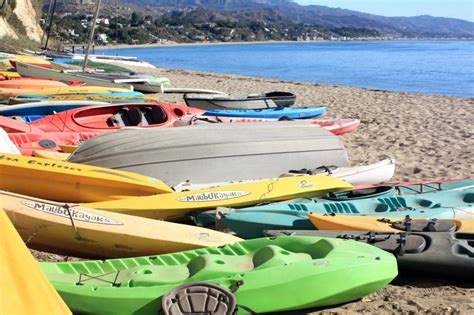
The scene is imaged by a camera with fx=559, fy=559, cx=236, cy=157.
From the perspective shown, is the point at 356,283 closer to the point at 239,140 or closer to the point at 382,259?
the point at 382,259

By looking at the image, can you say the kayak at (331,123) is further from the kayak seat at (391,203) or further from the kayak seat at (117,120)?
the kayak seat at (391,203)

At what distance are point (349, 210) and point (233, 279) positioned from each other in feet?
6.43

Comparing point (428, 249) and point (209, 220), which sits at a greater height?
point (428, 249)

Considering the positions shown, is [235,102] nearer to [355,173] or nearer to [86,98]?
[86,98]

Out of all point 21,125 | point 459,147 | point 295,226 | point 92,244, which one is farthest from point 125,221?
point 459,147

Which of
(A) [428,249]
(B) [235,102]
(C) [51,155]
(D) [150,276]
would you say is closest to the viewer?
(D) [150,276]

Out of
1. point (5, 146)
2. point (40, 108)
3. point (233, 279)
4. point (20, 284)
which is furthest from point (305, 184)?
point (40, 108)

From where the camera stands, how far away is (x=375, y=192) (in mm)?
5246

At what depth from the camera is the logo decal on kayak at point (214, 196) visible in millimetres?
4852

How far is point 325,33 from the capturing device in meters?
154

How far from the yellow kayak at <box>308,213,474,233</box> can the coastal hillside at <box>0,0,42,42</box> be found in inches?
1176

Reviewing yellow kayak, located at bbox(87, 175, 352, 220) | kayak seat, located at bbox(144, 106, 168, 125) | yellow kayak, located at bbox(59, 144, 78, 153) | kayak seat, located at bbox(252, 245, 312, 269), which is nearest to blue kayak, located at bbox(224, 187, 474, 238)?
yellow kayak, located at bbox(87, 175, 352, 220)

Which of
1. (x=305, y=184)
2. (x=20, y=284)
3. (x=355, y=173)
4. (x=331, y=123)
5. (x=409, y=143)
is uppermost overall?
(x=20, y=284)

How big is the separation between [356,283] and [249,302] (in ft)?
Result: 2.07
